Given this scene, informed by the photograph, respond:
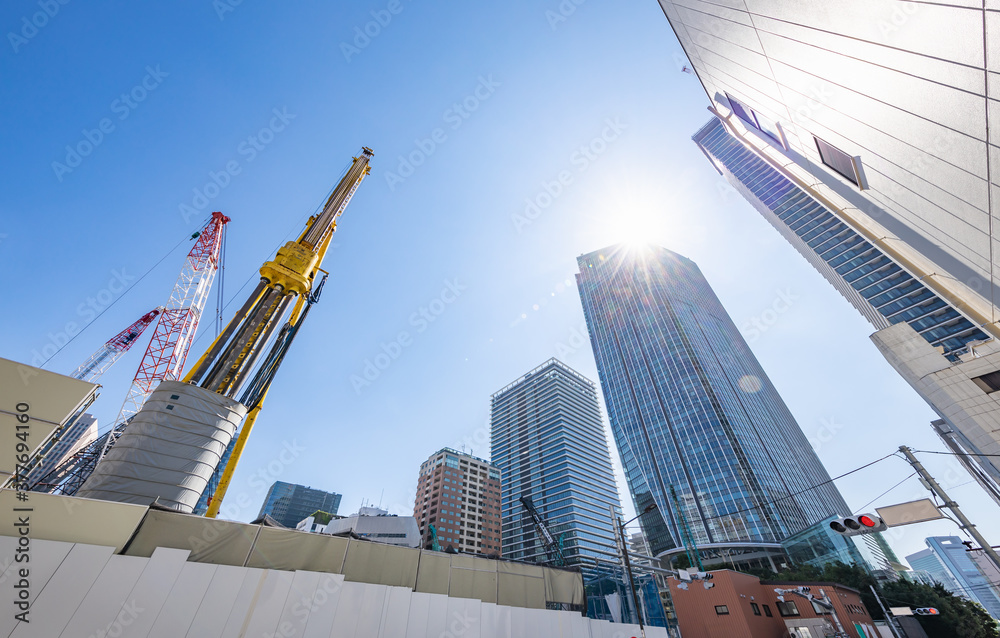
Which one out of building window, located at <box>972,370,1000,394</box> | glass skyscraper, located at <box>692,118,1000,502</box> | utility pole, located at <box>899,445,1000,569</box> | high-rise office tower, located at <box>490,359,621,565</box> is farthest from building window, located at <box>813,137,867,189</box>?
high-rise office tower, located at <box>490,359,621,565</box>

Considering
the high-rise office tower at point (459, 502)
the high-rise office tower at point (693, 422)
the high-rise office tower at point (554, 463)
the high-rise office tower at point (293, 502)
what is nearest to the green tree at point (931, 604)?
the high-rise office tower at point (693, 422)

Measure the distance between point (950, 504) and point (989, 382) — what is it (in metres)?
17.7

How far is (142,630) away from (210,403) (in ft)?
25.1

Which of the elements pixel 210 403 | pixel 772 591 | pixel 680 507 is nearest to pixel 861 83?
pixel 210 403

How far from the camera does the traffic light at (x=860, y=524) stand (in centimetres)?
1068

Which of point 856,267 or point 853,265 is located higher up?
point 853,265

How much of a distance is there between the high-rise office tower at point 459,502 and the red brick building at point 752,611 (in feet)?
212

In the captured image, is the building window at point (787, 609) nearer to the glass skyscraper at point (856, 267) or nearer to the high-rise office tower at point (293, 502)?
the glass skyscraper at point (856, 267)

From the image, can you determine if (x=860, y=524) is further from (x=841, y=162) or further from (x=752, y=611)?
(x=752, y=611)

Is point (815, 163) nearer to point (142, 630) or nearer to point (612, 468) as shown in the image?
point (142, 630)

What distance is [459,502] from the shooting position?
9088 cm

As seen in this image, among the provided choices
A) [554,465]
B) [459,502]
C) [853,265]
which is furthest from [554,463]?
[853,265]

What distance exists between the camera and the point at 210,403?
1396 cm

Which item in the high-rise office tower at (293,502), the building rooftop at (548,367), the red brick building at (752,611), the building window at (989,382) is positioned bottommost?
the red brick building at (752,611)
